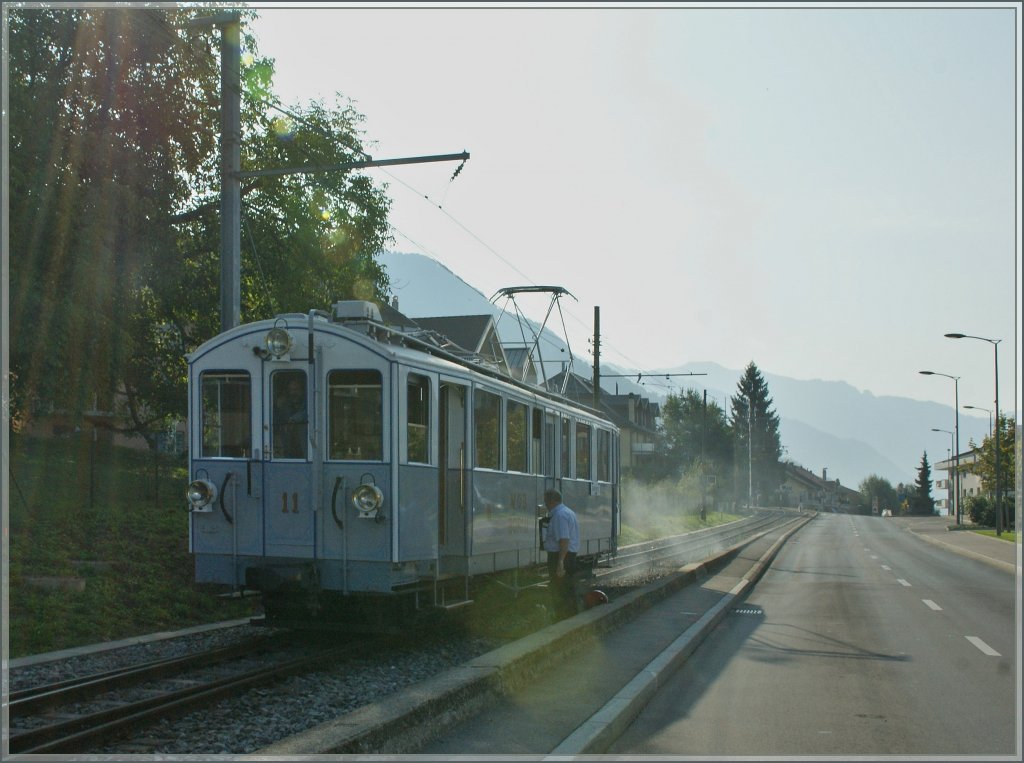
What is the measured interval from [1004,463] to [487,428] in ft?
149

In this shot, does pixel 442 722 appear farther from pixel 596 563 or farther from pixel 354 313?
pixel 596 563

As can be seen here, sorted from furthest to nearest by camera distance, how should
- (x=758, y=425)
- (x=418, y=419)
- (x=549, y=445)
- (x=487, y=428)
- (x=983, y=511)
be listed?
(x=758, y=425), (x=983, y=511), (x=549, y=445), (x=487, y=428), (x=418, y=419)

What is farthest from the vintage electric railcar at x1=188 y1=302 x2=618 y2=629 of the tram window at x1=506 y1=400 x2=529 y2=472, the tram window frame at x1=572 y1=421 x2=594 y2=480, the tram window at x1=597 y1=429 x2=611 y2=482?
the tram window at x1=597 y1=429 x2=611 y2=482

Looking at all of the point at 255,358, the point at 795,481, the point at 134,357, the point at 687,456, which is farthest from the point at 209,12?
the point at 795,481

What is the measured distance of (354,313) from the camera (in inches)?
454

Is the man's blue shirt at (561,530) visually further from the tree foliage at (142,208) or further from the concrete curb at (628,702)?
the tree foliage at (142,208)

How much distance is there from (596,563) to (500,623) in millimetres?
7123

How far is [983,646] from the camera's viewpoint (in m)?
12.9

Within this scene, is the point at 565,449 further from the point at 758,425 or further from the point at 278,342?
the point at 758,425

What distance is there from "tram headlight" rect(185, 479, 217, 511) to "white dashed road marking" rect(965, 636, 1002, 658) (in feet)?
28.6

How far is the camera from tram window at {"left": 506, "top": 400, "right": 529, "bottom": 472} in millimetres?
13945

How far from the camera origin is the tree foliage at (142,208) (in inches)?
609

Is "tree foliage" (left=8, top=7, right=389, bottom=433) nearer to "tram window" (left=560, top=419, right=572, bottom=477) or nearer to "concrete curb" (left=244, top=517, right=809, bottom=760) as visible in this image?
"tram window" (left=560, top=419, right=572, bottom=477)

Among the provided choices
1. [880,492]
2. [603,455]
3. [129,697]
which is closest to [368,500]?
[129,697]
